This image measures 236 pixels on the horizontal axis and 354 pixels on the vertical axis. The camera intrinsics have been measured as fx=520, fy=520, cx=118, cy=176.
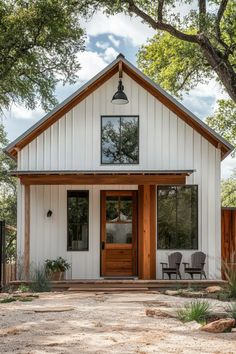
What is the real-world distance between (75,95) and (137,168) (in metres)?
2.73

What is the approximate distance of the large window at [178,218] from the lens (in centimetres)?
1474

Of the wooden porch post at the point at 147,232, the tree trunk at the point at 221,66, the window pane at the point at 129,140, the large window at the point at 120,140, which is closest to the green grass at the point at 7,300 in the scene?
the wooden porch post at the point at 147,232

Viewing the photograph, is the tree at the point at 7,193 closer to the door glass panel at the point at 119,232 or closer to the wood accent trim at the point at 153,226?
the door glass panel at the point at 119,232

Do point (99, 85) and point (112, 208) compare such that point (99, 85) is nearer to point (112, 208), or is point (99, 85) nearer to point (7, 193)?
point (112, 208)

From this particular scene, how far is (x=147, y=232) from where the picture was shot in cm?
1418

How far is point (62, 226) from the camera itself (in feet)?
48.9

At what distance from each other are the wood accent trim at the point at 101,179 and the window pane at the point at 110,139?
1.29 metres

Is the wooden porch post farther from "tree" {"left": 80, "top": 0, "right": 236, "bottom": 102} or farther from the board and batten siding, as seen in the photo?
"tree" {"left": 80, "top": 0, "right": 236, "bottom": 102}

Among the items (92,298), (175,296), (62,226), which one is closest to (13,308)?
(92,298)

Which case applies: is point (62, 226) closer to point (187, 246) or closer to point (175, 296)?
point (187, 246)

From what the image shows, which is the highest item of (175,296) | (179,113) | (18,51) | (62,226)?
(18,51)

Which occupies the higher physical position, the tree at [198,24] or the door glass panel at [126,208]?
the tree at [198,24]

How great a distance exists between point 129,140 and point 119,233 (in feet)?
8.90

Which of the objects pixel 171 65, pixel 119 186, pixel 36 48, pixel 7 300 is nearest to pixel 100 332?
pixel 7 300
